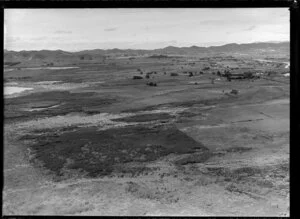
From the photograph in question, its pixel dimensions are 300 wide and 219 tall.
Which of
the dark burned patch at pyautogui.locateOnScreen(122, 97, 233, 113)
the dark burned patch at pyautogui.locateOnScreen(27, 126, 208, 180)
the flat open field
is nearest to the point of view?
the flat open field

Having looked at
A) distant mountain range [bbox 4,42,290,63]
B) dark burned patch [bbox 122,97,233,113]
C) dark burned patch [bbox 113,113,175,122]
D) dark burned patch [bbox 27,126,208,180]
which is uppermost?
distant mountain range [bbox 4,42,290,63]

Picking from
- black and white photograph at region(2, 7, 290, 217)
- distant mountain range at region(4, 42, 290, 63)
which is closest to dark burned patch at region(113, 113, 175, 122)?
A: black and white photograph at region(2, 7, 290, 217)

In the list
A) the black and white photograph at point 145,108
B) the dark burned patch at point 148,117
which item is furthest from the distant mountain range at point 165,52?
the dark burned patch at point 148,117

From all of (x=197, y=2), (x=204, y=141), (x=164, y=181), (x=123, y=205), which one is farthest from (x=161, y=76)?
(x=197, y=2)

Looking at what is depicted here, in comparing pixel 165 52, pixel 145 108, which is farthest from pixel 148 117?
pixel 165 52

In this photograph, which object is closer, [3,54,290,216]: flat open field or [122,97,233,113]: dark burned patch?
[3,54,290,216]: flat open field

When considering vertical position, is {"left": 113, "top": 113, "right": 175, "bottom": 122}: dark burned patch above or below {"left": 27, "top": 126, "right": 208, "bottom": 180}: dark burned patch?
above

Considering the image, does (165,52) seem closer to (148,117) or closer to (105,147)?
(148,117)

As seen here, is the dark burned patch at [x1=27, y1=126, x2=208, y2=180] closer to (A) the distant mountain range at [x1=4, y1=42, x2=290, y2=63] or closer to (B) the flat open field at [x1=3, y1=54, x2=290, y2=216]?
(B) the flat open field at [x1=3, y1=54, x2=290, y2=216]
